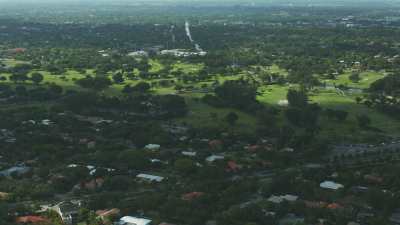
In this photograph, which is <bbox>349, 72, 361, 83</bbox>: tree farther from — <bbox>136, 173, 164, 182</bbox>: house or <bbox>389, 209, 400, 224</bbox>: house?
<bbox>389, 209, 400, 224</bbox>: house

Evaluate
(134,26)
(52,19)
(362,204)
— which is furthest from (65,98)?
(52,19)

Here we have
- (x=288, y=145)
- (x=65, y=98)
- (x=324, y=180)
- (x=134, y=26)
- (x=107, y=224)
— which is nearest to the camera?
(x=107, y=224)

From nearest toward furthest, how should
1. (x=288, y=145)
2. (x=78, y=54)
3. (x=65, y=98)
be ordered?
(x=288, y=145)
(x=65, y=98)
(x=78, y=54)

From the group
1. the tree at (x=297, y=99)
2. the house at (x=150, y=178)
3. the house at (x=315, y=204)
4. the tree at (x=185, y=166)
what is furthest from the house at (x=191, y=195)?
the tree at (x=297, y=99)

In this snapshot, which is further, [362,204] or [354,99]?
[354,99]

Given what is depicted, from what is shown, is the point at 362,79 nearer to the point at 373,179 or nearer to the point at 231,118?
the point at 231,118

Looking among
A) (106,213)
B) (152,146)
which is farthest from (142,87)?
(106,213)

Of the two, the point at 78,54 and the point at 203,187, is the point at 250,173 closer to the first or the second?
the point at 203,187
